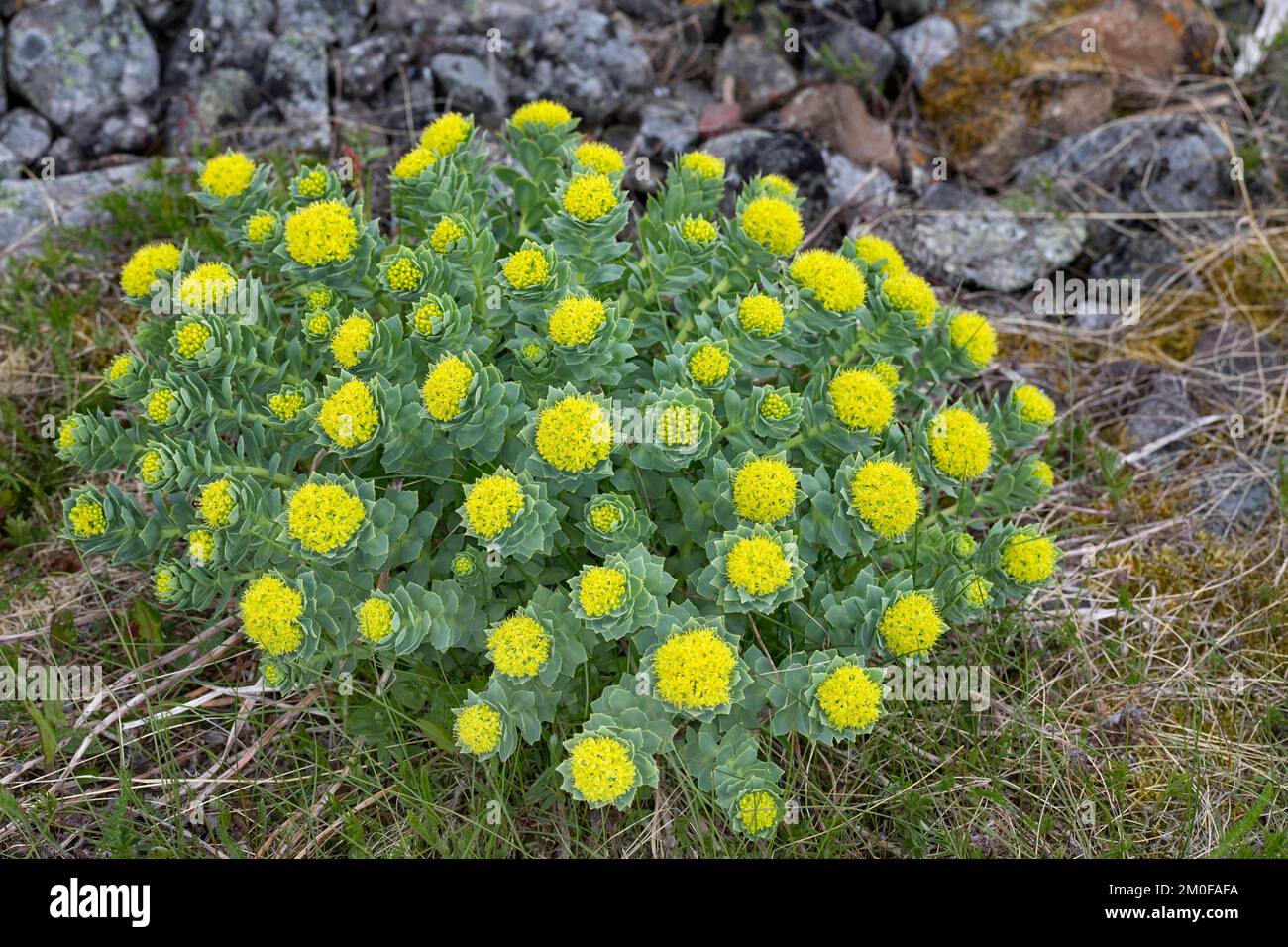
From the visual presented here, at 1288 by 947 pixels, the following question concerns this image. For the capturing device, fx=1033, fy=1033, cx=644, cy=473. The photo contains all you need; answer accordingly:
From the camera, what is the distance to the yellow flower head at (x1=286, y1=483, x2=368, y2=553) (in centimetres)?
297

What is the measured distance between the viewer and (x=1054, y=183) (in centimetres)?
604

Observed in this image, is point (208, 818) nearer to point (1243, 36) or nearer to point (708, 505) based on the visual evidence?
point (708, 505)

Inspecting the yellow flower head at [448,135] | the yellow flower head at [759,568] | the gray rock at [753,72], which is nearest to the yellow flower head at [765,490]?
the yellow flower head at [759,568]

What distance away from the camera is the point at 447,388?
3107mm

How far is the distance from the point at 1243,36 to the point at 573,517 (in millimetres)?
5773

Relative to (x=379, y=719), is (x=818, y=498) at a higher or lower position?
higher

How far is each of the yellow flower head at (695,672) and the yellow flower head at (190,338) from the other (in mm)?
1781

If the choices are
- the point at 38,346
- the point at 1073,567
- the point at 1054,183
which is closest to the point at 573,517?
the point at 1073,567

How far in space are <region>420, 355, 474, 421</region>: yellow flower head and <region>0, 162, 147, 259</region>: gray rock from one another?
320 centimetres

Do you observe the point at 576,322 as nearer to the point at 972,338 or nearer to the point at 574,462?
the point at 574,462

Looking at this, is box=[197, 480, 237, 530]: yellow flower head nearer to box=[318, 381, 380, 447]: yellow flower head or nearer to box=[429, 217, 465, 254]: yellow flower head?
box=[318, 381, 380, 447]: yellow flower head

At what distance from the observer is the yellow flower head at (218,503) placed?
3.08 metres

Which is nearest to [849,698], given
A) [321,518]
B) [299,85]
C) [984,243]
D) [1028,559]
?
[1028,559]

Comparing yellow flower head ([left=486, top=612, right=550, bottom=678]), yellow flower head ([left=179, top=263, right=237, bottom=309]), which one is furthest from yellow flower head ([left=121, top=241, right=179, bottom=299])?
yellow flower head ([left=486, top=612, right=550, bottom=678])
